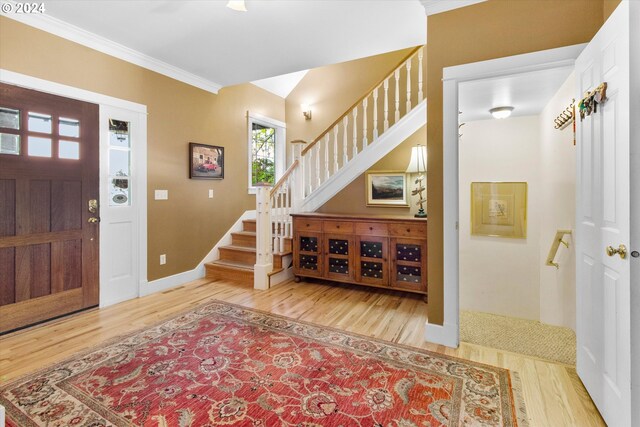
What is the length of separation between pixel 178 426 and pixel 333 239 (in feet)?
→ 8.72

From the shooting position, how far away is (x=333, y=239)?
4.00m

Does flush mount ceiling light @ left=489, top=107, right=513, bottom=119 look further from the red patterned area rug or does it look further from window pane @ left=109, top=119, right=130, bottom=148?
window pane @ left=109, top=119, right=130, bottom=148

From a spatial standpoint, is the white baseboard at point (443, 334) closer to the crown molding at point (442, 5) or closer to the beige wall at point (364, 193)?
the beige wall at point (364, 193)

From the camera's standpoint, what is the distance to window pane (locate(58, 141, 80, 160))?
3021 millimetres

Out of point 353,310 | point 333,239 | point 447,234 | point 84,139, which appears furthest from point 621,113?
point 84,139

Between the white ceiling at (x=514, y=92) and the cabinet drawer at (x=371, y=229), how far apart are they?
1.53m

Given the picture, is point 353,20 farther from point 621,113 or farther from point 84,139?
point 84,139

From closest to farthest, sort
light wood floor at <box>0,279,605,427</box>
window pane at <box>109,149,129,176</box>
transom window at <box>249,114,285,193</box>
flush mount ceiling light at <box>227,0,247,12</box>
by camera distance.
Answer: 1. light wood floor at <box>0,279,605,427</box>
2. flush mount ceiling light at <box>227,0,247,12</box>
3. window pane at <box>109,149,129,176</box>
4. transom window at <box>249,114,285,193</box>

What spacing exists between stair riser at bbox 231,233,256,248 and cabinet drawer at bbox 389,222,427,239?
2.19 meters

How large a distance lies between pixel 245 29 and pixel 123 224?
8.11 feet

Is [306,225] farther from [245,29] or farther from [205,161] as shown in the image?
[245,29]

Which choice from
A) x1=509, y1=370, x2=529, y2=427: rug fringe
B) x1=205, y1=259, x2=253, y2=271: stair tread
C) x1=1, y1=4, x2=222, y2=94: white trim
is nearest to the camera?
x1=509, y1=370, x2=529, y2=427: rug fringe

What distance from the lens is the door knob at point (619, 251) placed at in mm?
1422

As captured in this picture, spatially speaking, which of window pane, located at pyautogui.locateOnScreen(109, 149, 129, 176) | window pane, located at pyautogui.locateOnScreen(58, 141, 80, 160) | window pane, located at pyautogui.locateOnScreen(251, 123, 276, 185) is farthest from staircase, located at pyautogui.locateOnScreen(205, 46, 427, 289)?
window pane, located at pyautogui.locateOnScreen(58, 141, 80, 160)
